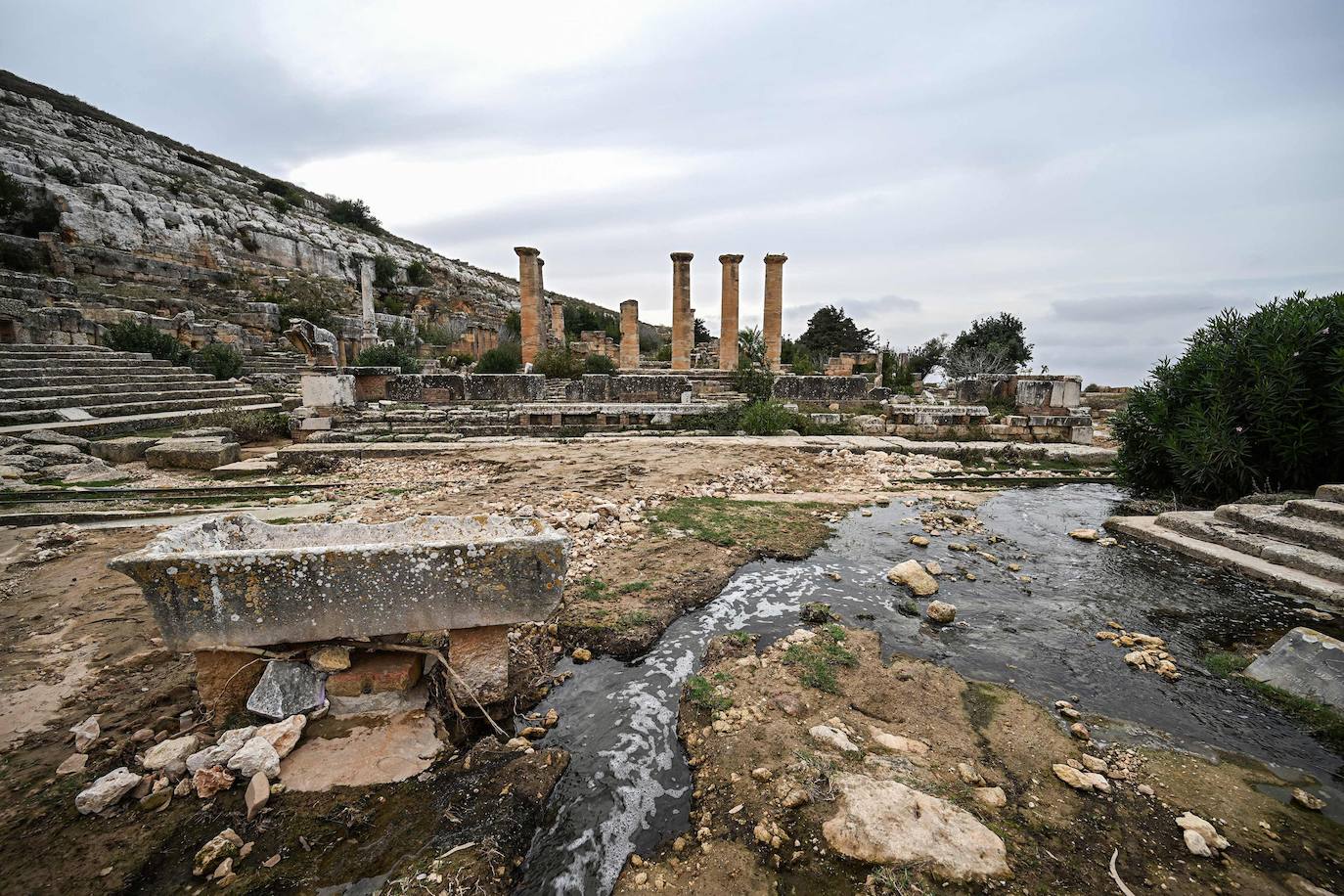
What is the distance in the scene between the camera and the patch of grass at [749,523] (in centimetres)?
514

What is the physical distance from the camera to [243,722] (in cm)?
250

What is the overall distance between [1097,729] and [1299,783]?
2.31 feet

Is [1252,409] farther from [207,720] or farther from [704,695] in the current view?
[207,720]

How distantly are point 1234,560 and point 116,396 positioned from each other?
19318mm

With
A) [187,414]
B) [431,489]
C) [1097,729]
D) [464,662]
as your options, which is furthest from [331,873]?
[187,414]

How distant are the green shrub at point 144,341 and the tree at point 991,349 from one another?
31016 millimetres

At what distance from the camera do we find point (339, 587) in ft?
8.13

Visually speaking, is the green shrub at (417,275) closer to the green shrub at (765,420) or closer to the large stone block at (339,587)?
the green shrub at (765,420)

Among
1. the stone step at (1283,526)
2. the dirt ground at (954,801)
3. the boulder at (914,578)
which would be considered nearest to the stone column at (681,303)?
the stone step at (1283,526)

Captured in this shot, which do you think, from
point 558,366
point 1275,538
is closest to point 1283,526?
point 1275,538

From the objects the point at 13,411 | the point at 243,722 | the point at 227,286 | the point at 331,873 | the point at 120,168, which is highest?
the point at 120,168

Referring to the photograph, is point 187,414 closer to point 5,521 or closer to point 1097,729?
point 5,521

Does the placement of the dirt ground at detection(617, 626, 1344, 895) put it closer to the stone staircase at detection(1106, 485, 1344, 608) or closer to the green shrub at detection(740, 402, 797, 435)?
the stone staircase at detection(1106, 485, 1344, 608)

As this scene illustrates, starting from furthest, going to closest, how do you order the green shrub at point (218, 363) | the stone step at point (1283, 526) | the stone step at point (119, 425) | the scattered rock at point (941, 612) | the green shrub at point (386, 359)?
the green shrub at point (218, 363) < the green shrub at point (386, 359) < the stone step at point (119, 425) < the stone step at point (1283, 526) < the scattered rock at point (941, 612)
